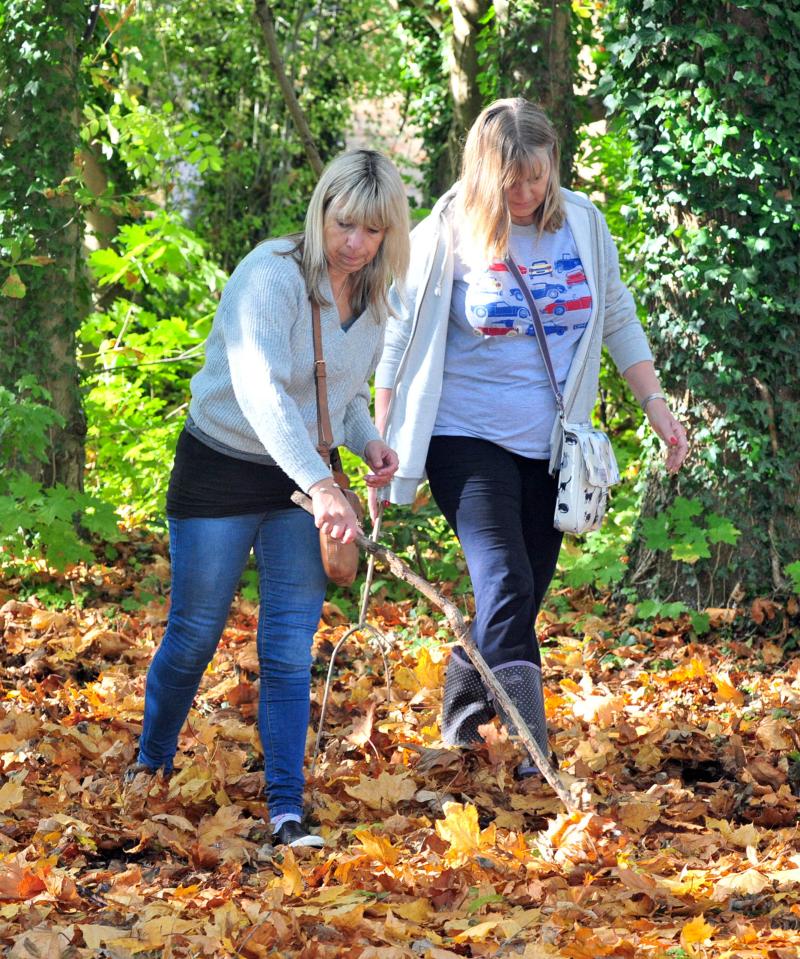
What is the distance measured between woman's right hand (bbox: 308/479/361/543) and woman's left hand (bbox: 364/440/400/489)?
46cm

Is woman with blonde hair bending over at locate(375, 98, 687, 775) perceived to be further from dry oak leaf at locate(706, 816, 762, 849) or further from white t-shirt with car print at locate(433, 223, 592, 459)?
dry oak leaf at locate(706, 816, 762, 849)

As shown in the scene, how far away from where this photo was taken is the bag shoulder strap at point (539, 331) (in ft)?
12.6

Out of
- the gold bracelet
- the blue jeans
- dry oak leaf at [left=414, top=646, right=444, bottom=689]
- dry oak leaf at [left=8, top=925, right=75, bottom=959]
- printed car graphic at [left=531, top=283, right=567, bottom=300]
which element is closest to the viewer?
dry oak leaf at [left=8, top=925, right=75, bottom=959]

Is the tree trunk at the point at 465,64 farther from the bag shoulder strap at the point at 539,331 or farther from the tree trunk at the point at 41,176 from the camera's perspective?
the bag shoulder strap at the point at 539,331

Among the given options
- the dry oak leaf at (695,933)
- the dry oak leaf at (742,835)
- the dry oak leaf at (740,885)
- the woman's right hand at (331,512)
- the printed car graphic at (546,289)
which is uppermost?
the printed car graphic at (546,289)

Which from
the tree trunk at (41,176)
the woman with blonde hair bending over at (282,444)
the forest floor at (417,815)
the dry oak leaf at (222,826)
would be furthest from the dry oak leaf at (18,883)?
the tree trunk at (41,176)

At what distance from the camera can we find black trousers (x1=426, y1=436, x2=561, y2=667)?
373cm

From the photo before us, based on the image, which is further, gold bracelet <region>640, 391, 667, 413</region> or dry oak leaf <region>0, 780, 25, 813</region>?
gold bracelet <region>640, 391, 667, 413</region>

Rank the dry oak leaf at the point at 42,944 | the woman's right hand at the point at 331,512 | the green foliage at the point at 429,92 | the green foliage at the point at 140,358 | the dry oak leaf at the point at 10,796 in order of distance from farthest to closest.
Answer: the green foliage at the point at 429,92
the green foliage at the point at 140,358
the dry oak leaf at the point at 10,796
the woman's right hand at the point at 331,512
the dry oak leaf at the point at 42,944

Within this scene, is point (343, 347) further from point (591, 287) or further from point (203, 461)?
point (591, 287)

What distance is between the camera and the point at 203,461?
347 cm

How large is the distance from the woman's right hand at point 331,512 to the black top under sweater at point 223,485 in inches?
14.2

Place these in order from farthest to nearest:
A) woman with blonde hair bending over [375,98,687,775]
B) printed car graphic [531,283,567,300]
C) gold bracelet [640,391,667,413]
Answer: gold bracelet [640,391,667,413], printed car graphic [531,283,567,300], woman with blonde hair bending over [375,98,687,775]

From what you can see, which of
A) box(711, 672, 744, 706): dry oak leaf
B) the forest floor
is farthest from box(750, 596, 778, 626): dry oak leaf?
box(711, 672, 744, 706): dry oak leaf
